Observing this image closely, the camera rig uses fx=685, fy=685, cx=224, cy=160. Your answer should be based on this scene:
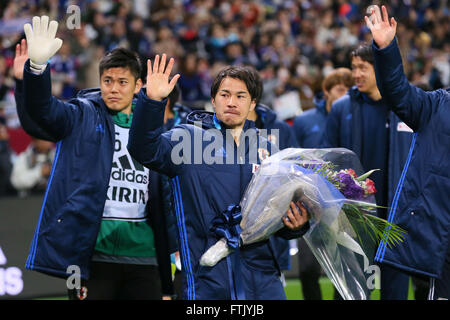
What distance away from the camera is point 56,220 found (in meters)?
3.98

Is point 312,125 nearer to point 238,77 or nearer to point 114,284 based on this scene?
point 114,284

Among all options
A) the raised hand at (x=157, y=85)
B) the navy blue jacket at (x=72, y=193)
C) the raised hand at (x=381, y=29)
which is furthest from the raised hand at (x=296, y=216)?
the navy blue jacket at (x=72, y=193)

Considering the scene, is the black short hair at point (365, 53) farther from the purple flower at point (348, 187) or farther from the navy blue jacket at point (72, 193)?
the navy blue jacket at point (72, 193)

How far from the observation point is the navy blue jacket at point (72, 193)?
3955 millimetres

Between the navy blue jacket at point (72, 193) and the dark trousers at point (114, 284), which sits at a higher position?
the navy blue jacket at point (72, 193)

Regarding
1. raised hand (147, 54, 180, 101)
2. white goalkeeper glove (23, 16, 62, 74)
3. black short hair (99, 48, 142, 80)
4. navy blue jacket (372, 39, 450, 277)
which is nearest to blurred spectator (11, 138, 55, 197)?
black short hair (99, 48, 142, 80)

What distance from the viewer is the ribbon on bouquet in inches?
127

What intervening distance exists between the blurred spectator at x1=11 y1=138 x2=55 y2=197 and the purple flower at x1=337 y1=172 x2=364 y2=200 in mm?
6422

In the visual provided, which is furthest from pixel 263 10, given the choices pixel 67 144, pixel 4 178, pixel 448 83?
pixel 67 144

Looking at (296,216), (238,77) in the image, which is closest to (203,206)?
(296,216)

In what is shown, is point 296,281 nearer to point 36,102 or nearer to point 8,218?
point 8,218

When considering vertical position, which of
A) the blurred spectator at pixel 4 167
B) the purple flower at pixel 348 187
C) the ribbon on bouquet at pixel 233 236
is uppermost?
the blurred spectator at pixel 4 167

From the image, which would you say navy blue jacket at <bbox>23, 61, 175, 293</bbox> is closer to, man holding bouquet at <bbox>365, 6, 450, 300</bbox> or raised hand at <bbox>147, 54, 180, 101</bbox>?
raised hand at <bbox>147, 54, 180, 101</bbox>

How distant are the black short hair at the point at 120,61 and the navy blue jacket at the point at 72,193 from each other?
0.32 m
